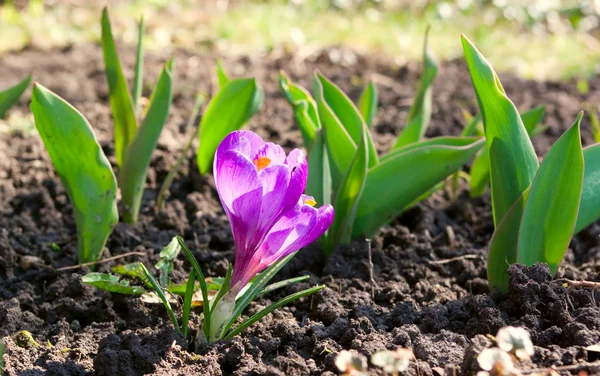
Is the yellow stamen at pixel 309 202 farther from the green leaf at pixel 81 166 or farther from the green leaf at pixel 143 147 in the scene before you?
the green leaf at pixel 143 147

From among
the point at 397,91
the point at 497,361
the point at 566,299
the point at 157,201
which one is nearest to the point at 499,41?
the point at 397,91

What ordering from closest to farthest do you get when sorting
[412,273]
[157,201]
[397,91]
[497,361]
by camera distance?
[497,361] → [412,273] → [157,201] → [397,91]

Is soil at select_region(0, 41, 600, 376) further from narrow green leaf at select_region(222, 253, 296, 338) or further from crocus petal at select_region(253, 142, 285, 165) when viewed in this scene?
crocus petal at select_region(253, 142, 285, 165)

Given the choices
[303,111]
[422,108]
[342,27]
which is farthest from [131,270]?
[342,27]

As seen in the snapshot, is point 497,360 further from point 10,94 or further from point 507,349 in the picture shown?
point 10,94

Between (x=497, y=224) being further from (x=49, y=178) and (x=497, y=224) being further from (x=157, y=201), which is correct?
(x=49, y=178)

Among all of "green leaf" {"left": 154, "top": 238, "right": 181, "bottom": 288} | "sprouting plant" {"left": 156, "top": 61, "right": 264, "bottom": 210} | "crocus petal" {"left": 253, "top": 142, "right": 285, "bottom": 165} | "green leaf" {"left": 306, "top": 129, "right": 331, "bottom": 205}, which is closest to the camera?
"crocus petal" {"left": 253, "top": 142, "right": 285, "bottom": 165}

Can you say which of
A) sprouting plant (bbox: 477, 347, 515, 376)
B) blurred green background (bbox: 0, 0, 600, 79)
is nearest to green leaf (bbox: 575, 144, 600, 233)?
sprouting plant (bbox: 477, 347, 515, 376)
